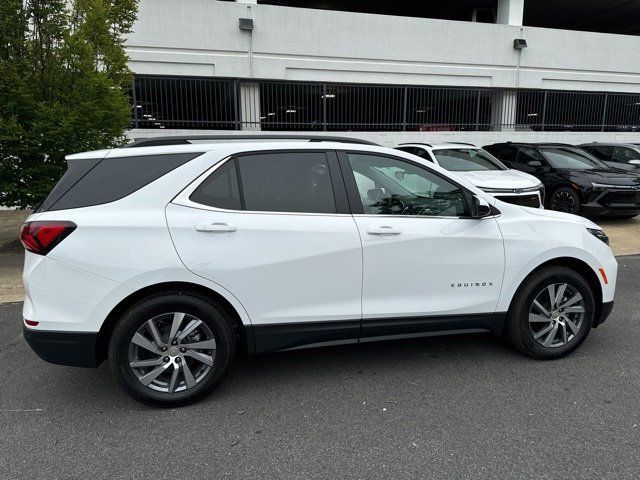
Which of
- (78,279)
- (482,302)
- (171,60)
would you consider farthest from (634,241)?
(171,60)

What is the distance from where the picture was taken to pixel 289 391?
3459mm

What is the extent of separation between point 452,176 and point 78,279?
2645 millimetres

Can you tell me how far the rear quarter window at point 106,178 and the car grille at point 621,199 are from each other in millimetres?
8865

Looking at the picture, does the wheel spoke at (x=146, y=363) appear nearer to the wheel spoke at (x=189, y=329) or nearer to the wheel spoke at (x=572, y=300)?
the wheel spoke at (x=189, y=329)

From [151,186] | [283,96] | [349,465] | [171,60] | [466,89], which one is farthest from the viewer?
[466,89]

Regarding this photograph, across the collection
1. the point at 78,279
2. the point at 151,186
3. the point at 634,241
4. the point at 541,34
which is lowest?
the point at 634,241

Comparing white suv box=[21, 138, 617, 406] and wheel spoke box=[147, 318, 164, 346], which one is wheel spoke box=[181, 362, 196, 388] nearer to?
white suv box=[21, 138, 617, 406]

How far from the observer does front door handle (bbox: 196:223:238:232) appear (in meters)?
3.11

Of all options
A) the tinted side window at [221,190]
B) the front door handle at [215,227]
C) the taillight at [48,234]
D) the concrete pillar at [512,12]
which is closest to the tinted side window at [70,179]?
the taillight at [48,234]

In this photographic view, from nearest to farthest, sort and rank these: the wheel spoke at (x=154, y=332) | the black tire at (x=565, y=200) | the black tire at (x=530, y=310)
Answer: the wheel spoke at (x=154, y=332)
the black tire at (x=530, y=310)
the black tire at (x=565, y=200)

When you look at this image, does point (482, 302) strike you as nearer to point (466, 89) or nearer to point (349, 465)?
point (349, 465)

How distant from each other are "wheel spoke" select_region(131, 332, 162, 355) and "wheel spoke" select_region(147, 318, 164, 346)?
0.03 metres

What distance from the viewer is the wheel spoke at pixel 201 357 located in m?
3.19

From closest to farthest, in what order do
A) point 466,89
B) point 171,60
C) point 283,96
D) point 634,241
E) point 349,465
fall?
point 349,465
point 634,241
point 171,60
point 283,96
point 466,89
